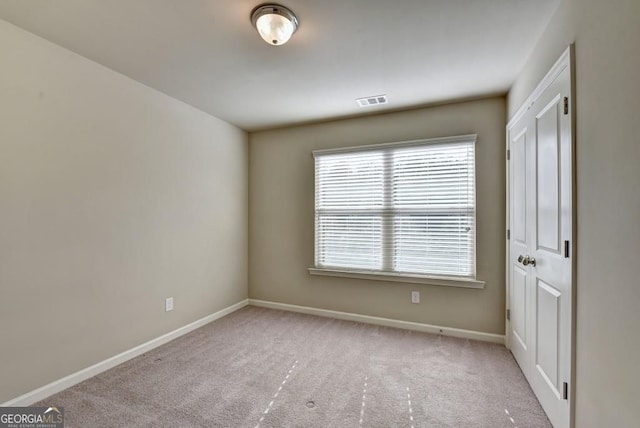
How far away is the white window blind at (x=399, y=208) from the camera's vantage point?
9.97 ft

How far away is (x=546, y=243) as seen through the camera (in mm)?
1843

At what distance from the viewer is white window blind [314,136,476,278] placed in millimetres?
3039

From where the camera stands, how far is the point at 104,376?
2270 mm

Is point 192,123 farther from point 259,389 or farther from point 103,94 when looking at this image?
point 259,389

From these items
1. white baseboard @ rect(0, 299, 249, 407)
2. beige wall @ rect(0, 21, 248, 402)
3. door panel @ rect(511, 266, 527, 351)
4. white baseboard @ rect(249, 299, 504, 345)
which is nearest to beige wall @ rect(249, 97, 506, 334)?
white baseboard @ rect(249, 299, 504, 345)

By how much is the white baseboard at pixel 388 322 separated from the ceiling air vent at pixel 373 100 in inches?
Result: 95.0

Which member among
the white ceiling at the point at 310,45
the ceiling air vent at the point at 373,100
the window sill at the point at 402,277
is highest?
the white ceiling at the point at 310,45

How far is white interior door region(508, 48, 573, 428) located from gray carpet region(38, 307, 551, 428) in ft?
0.87

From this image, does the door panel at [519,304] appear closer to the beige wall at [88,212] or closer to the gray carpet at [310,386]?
the gray carpet at [310,386]

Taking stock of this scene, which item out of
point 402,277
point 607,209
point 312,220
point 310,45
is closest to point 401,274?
point 402,277

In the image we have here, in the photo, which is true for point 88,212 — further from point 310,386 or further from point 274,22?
point 310,386

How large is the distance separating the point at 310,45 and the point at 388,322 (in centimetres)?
288

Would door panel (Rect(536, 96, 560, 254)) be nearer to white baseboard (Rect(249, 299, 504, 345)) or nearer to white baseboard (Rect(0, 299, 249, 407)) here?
white baseboard (Rect(249, 299, 504, 345))

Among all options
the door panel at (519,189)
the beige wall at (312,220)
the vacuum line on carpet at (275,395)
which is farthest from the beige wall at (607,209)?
the vacuum line on carpet at (275,395)
